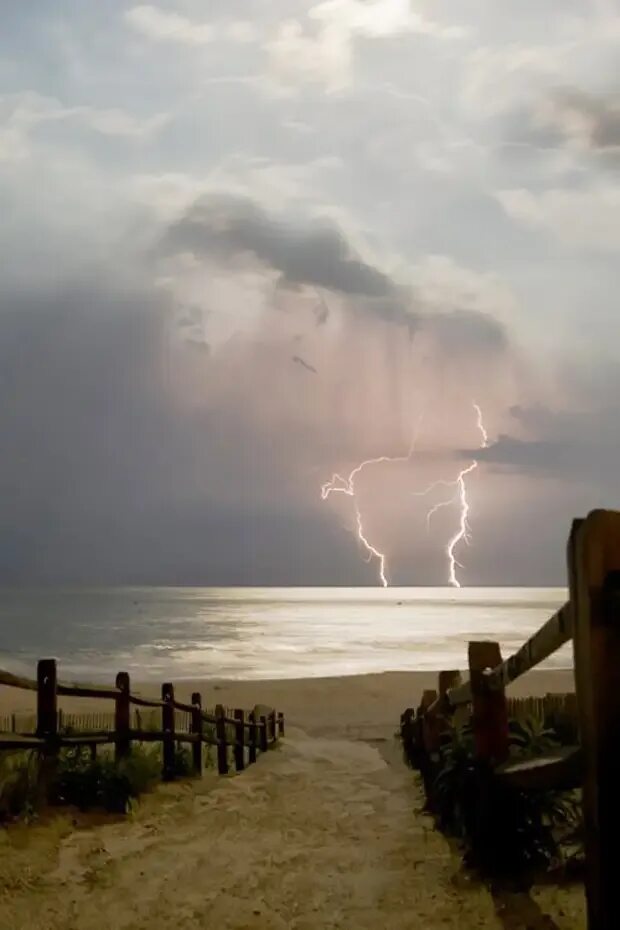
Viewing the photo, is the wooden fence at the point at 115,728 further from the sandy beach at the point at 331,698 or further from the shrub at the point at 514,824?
the sandy beach at the point at 331,698

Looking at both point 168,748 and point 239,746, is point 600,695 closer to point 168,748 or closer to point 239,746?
point 168,748

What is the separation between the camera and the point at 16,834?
5984 mm

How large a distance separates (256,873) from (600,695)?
312cm

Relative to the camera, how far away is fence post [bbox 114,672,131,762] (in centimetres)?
796

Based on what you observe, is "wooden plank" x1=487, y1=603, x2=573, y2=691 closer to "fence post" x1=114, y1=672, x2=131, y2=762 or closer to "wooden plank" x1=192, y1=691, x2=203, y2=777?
"fence post" x1=114, y1=672, x2=131, y2=762

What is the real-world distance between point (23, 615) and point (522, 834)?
12689 cm

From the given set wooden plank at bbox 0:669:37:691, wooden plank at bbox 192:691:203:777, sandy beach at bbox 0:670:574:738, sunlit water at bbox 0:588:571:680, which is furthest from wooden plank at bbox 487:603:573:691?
sunlit water at bbox 0:588:571:680

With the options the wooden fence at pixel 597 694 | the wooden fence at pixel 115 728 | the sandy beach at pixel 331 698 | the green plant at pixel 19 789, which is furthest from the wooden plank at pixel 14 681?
the sandy beach at pixel 331 698

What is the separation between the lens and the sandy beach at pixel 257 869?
430 centimetres

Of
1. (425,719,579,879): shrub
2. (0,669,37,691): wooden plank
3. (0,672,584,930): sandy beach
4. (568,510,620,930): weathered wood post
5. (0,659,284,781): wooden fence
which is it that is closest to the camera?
(568,510,620,930): weathered wood post

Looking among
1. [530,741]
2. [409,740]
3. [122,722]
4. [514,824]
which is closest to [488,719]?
[514,824]

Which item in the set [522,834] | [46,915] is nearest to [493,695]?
[522,834]

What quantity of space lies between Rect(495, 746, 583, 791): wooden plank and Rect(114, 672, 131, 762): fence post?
471cm

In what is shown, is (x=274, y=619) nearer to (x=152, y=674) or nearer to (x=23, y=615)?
(x=23, y=615)
